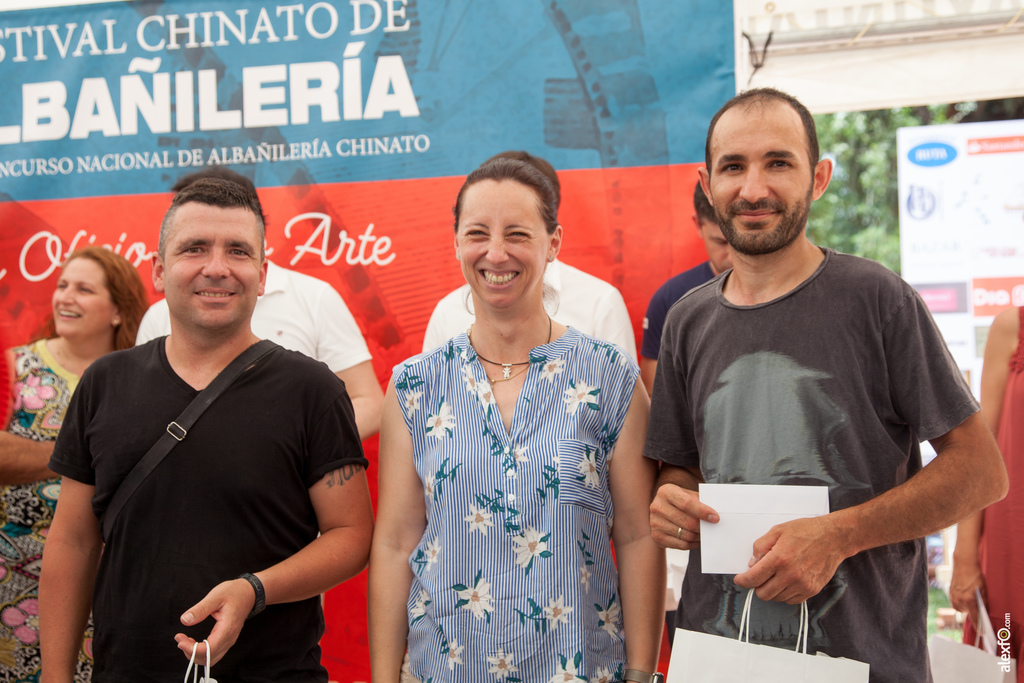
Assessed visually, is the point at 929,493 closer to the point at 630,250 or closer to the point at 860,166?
the point at 630,250

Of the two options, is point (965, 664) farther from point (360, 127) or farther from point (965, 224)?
point (360, 127)

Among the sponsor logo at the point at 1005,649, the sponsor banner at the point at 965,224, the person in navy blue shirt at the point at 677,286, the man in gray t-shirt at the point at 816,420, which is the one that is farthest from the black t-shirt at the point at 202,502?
the sponsor banner at the point at 965,224

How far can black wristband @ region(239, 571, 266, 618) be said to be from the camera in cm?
170

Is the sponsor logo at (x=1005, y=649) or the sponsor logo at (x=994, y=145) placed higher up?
the sponsor logo at (x=994, y=145)

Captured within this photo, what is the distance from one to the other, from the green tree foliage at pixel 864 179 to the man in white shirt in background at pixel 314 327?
11.2 metres

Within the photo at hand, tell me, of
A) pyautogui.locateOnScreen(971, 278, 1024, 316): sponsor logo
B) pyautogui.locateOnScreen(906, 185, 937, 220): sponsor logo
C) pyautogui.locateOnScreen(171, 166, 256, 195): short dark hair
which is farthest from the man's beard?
pyautogui.locateOnScreen(906, 185, 937, 220): sponsor logo

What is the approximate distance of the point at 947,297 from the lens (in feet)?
12.6

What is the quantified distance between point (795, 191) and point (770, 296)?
0.75 feet

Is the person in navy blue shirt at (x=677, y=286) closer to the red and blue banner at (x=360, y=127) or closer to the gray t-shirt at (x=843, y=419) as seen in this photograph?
the red and blue banner at (x=360, y=127)

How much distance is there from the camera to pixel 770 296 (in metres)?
1.68

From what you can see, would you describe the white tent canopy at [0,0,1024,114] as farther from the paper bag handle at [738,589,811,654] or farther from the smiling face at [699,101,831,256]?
the paper bag handle at [738,589,811,654]

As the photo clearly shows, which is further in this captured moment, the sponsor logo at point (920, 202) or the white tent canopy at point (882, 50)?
the sponsor logo at point (920, 202)

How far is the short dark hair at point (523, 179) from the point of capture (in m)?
1.86

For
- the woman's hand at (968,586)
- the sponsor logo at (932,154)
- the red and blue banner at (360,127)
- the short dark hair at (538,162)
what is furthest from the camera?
the sponsor logo at (932,154)
